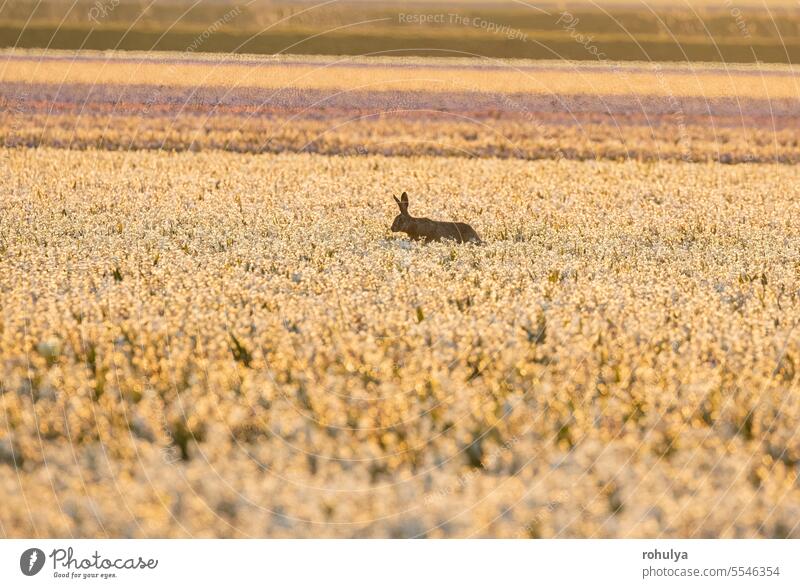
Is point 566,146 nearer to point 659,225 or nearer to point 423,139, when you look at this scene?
point 423,139

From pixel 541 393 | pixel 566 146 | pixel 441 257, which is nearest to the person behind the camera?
pixel 541 393

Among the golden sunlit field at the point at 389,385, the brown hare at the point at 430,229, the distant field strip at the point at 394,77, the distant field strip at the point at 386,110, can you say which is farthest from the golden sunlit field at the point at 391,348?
the distant field strip at the point at 394,77

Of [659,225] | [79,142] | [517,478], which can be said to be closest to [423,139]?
[79,142]

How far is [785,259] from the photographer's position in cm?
1414

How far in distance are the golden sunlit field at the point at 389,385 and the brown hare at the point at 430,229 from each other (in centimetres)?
32

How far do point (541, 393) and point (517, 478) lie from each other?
1.42m

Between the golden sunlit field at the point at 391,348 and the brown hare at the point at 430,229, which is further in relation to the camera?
the brown hare at the point at 430,229
